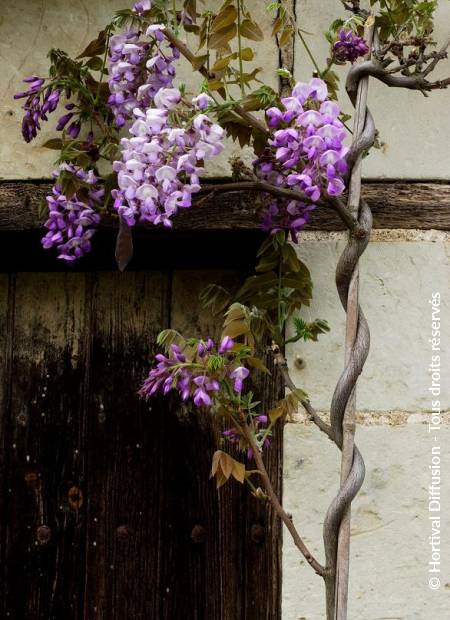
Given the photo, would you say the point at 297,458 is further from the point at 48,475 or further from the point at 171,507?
the point at 48,475

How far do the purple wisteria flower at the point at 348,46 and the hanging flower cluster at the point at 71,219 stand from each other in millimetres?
553

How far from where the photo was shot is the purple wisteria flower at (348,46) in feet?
5.03

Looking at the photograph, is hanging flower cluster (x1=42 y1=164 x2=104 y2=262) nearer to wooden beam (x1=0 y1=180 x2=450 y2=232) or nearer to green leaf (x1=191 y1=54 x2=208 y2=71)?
wooden beam (x1=0 y1=180 x2=450 y2=232)

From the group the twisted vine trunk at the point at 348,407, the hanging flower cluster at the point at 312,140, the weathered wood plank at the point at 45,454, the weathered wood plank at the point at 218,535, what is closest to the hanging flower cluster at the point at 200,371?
the twisted vine trunk at the point at 348,407

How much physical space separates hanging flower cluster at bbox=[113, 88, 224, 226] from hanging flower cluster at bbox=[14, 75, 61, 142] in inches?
14.1

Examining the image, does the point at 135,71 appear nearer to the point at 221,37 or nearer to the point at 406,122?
the point at 221,37

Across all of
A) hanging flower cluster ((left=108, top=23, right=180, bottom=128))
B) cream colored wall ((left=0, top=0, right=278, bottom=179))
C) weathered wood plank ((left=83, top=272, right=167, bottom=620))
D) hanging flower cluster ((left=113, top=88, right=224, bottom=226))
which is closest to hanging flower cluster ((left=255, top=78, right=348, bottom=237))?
hanging flower cluster ((left=113, top=88, right=224, bottom=226))

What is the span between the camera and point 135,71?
1695mm

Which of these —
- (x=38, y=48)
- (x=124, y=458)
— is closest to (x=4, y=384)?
(x=124, y=458)

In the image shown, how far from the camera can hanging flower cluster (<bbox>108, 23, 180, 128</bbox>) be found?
1.64 metres

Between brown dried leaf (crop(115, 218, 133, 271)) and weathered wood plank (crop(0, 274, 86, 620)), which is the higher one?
brown dried leaf (crop(115, 218, 133, 271))

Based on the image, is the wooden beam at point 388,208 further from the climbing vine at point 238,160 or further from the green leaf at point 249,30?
the green leaf at point 249,30

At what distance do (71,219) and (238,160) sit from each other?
35cm

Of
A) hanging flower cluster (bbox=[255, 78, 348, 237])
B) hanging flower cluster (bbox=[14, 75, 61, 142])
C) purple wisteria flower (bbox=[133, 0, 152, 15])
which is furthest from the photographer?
hanging flower cluster (bbox=[14, 75, 61, 142])
